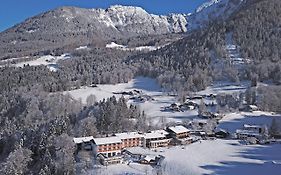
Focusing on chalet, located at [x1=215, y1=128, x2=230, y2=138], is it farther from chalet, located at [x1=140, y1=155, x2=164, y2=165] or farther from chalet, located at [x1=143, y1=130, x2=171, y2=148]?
chalet, located at [x1=140, y1=155, x2=164, y2=165]

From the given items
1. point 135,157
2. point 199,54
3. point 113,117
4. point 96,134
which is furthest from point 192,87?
point 135,157

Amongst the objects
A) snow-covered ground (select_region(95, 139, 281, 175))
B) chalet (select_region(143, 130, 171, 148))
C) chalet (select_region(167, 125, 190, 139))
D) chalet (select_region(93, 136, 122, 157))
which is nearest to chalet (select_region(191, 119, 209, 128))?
chalet (select_region(167, 125, 190, 139))

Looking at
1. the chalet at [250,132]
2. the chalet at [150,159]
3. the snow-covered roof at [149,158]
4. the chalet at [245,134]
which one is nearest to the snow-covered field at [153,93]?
the chalet at [250,132]

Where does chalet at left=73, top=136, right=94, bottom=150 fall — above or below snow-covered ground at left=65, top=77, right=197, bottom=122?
below

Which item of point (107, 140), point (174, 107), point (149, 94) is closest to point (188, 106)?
point (174, 107)

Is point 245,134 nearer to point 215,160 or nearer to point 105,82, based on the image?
point 215,160

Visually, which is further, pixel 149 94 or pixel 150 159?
pixel 149 94

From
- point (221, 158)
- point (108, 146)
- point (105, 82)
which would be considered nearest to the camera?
point (221, 158)
